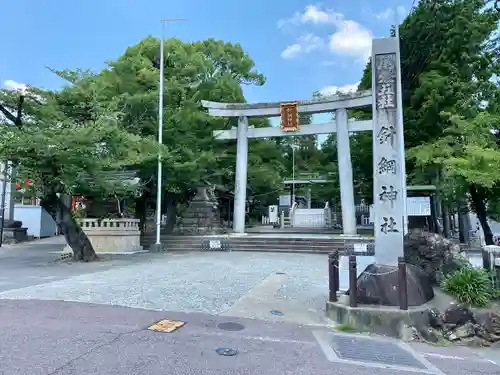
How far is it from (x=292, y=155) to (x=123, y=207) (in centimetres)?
2471

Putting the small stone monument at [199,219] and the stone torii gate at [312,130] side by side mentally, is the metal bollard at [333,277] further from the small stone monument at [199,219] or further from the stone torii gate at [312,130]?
the small stone monument at [199,219]

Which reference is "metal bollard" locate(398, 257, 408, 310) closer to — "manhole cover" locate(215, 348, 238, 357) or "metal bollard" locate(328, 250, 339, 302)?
"metal bollard" locate(328, 250, 339, 302)

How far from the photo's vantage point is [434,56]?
17969 mm

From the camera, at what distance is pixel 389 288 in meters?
6.06

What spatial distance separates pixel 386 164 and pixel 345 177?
11677 millimetres

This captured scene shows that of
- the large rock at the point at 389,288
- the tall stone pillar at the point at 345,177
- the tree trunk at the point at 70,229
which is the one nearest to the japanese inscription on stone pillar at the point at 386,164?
the large rock at the point at 389,288

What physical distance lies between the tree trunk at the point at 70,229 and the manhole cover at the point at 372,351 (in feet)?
33.3

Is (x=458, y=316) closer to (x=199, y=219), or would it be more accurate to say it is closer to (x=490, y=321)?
(x=490, y=321)

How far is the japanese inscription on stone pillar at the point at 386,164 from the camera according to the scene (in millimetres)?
6754

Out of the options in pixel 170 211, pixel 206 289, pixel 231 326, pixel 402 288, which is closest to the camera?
pixel 231 326

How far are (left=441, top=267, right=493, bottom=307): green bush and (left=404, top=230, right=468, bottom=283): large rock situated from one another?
18.4 inches

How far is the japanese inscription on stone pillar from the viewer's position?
675 centimetres

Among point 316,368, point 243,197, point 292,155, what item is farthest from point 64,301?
point 292,155

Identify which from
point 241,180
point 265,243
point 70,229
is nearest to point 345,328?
point 70,229
